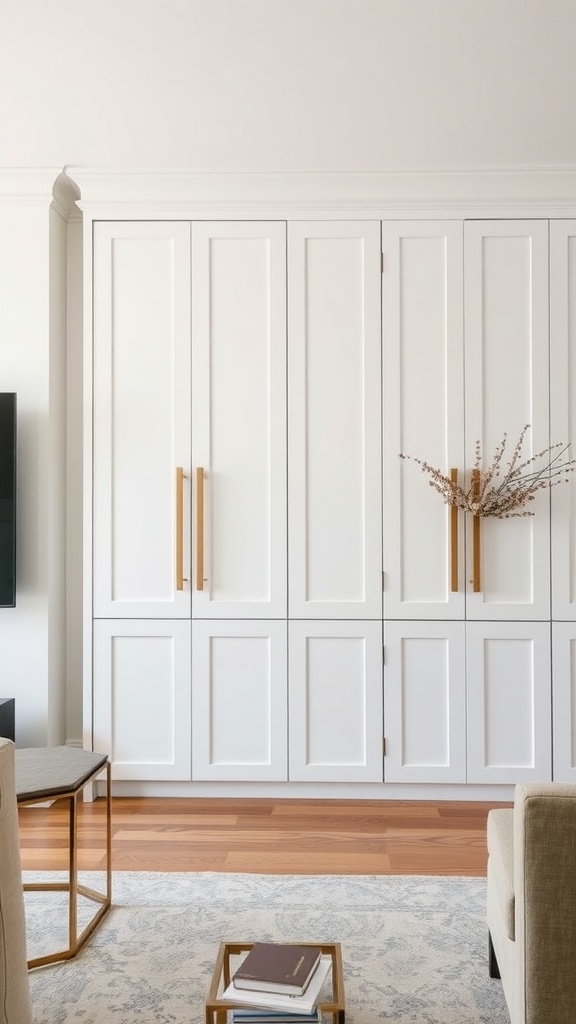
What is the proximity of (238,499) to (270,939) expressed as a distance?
1813 mm

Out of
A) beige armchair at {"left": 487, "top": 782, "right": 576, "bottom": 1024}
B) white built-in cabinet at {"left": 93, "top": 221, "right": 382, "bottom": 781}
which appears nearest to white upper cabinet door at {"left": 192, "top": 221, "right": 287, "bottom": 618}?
white built-in cabinet at {"left": 93, "top": 221, "right": 382, "bottom": 781}

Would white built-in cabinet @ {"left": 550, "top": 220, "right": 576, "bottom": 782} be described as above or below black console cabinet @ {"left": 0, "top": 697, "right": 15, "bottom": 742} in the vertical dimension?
above

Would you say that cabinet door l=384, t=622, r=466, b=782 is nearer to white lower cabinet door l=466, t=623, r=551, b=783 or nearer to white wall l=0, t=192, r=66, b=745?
white lower cabinet door l=466, t=623, r=551, b=783

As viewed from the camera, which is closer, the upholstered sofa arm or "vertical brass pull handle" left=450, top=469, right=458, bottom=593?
the upholstered sofa arm

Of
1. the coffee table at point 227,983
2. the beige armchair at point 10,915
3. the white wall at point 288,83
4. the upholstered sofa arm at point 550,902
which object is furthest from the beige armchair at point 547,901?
the white wall at point 288,83

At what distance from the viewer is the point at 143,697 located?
3.58m

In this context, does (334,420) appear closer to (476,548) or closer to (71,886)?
(476,548)

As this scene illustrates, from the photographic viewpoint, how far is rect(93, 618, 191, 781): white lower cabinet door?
3.56 meters

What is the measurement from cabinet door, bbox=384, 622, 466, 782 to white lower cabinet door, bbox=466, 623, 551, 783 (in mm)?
53

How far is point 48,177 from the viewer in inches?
140

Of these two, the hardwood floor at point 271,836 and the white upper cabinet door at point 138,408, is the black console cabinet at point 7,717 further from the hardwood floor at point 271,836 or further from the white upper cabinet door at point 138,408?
the white upper cabinet door at point 138,408

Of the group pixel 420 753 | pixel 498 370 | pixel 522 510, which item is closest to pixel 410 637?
pixel 420 753

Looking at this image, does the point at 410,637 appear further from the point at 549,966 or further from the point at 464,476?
the point at 549,966

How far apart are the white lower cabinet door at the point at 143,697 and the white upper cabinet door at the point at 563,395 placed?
1.66 meters
